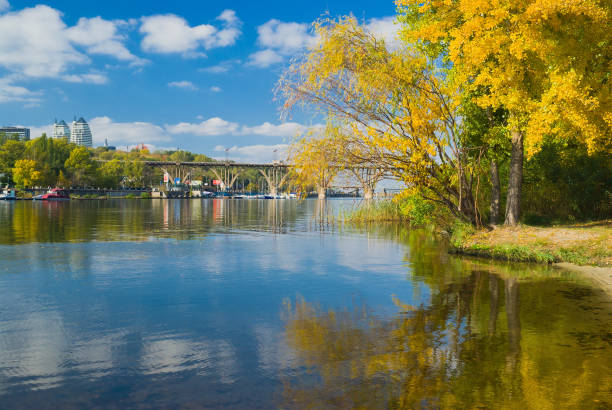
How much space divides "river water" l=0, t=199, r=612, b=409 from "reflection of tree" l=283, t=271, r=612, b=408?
4 cm

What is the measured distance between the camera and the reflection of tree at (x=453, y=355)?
7746 mm

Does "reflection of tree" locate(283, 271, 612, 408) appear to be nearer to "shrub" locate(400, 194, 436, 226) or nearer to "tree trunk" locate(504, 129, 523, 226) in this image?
"tree trunk" locate(504, 129, 523, 226)

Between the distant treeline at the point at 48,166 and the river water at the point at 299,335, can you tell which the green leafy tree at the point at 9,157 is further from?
the river water at the point at 299,335

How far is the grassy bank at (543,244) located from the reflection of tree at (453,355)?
7029 mm

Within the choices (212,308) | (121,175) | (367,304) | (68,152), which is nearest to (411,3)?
(367,304)

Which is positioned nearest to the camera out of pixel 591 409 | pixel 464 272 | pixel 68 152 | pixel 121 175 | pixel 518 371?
pixel 591 409

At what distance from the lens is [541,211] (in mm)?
30453

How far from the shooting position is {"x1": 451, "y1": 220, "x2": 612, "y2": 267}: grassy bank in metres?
20.3

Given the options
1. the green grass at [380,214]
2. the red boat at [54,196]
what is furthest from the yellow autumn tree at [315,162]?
the red boat at [54,196]

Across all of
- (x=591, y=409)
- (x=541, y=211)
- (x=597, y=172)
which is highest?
(x=597, y=172)

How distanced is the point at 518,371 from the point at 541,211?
24353mm

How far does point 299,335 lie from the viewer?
36.3 ft

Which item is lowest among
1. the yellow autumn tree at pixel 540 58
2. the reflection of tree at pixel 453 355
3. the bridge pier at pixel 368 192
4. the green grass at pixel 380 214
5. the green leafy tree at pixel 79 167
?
the reflection of tree at pixel 453 355

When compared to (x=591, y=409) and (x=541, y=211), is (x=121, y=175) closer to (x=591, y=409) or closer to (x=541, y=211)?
(x=541, y=211)
